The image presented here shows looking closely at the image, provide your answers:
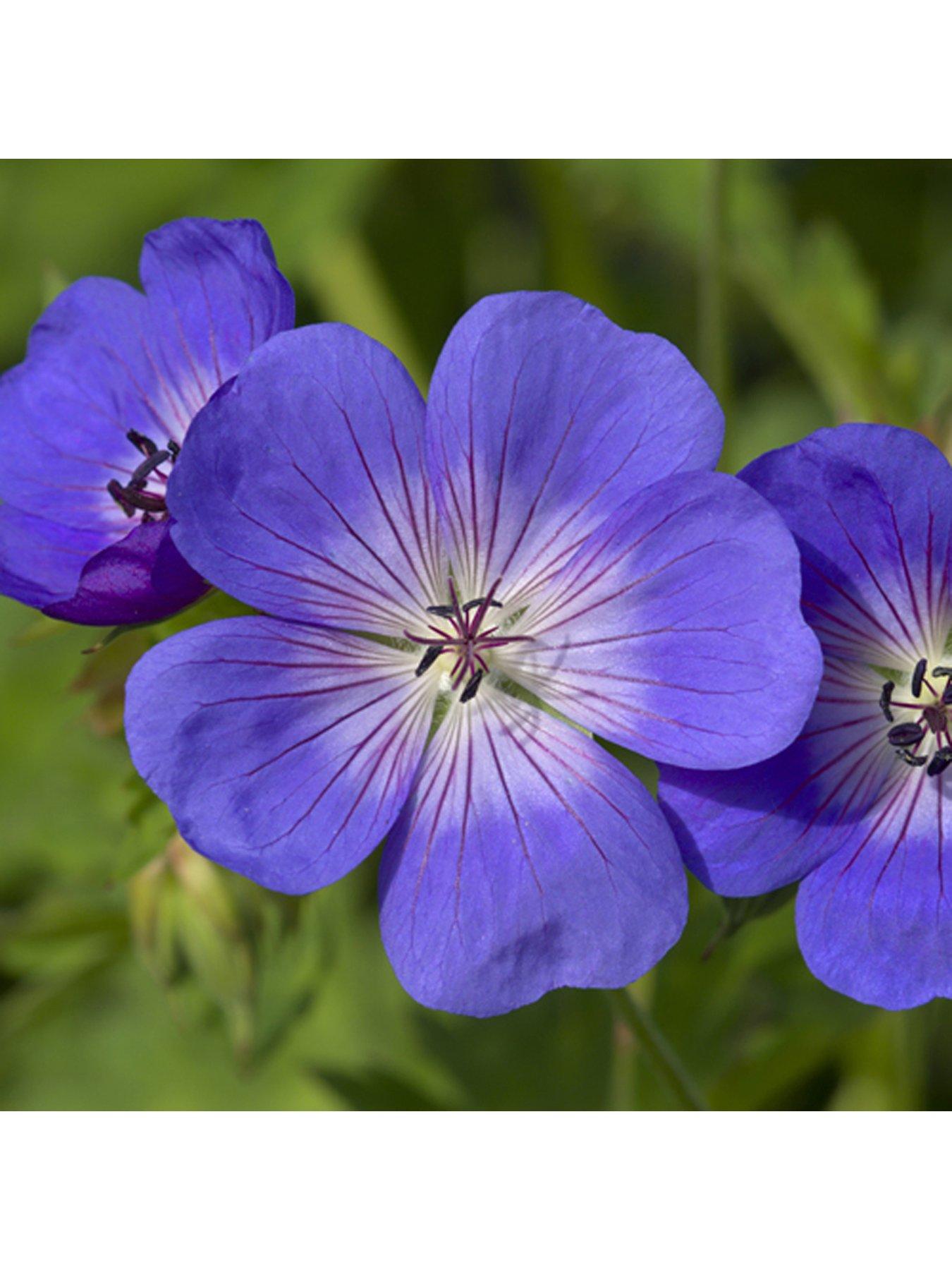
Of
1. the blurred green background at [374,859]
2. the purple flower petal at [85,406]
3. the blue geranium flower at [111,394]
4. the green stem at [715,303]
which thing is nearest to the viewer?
the blue geranium flower at [111,394]

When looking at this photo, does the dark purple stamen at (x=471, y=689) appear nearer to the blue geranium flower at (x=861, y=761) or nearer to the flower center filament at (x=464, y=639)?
the flower center filament at (x=464, y=639)

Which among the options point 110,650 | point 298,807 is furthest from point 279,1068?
point 298,807

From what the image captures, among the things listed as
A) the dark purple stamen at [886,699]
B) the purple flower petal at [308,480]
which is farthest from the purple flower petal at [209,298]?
the dark purple stamen at [886,699]

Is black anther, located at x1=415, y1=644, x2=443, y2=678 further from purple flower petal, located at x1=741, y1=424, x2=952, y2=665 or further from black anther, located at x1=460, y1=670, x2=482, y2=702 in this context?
purple flower petal, located at x1=741, y1=424, x2=952, y2=665

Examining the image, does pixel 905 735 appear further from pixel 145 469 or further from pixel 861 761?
pixel 145 469

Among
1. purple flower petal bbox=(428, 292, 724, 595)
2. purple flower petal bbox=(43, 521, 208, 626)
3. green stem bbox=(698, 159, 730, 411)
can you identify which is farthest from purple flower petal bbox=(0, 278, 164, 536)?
green stem bbox=(698, 159, 730, 411)

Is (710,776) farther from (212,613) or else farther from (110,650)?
(110,650)
